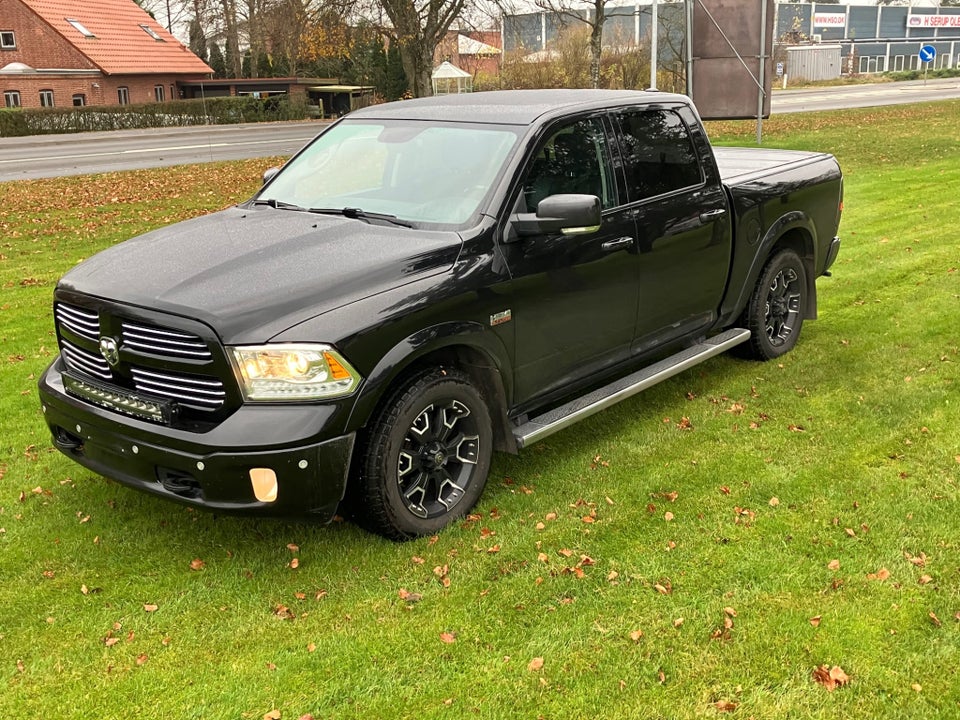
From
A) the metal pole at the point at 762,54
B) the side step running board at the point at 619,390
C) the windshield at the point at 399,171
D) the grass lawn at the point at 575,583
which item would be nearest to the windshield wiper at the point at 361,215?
the windshield at the point at 399,171

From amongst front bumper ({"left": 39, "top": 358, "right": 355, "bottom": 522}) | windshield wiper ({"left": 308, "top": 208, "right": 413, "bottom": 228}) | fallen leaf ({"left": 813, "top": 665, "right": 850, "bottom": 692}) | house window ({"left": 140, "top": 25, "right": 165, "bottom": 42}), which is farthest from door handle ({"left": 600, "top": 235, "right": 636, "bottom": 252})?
house window ({"left": 140, "top": 25, "right": 165, "bottom": 42})

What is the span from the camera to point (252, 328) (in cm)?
364

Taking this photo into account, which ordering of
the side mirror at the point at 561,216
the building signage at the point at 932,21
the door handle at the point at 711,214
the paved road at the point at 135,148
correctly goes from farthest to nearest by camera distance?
the building signage at the point at 932,21
the paved road at the point at 135,148
the door handle at the point at 711,214
the side mirror at the point at 561,216

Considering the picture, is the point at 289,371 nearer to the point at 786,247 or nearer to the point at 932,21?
the point at 786,247

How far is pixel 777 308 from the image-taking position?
22.1 feet

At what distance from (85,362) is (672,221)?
3.24 metres

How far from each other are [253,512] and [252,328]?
2.48 ft

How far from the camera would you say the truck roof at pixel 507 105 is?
4875mm

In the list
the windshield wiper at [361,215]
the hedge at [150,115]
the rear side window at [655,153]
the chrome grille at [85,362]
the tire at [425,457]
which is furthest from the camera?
the hedge at [150,115]

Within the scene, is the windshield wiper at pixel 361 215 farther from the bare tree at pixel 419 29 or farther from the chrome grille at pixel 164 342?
the bare tree at pixel 419 29

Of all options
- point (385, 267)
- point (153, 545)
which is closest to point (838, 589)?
point (385, 267)

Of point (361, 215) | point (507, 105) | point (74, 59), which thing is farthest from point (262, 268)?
point (74, 59)

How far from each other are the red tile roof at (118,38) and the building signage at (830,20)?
68027 millimetres

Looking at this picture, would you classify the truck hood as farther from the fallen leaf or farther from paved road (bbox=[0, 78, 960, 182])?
paved road (bbox=[0, 78, 960, 182])
